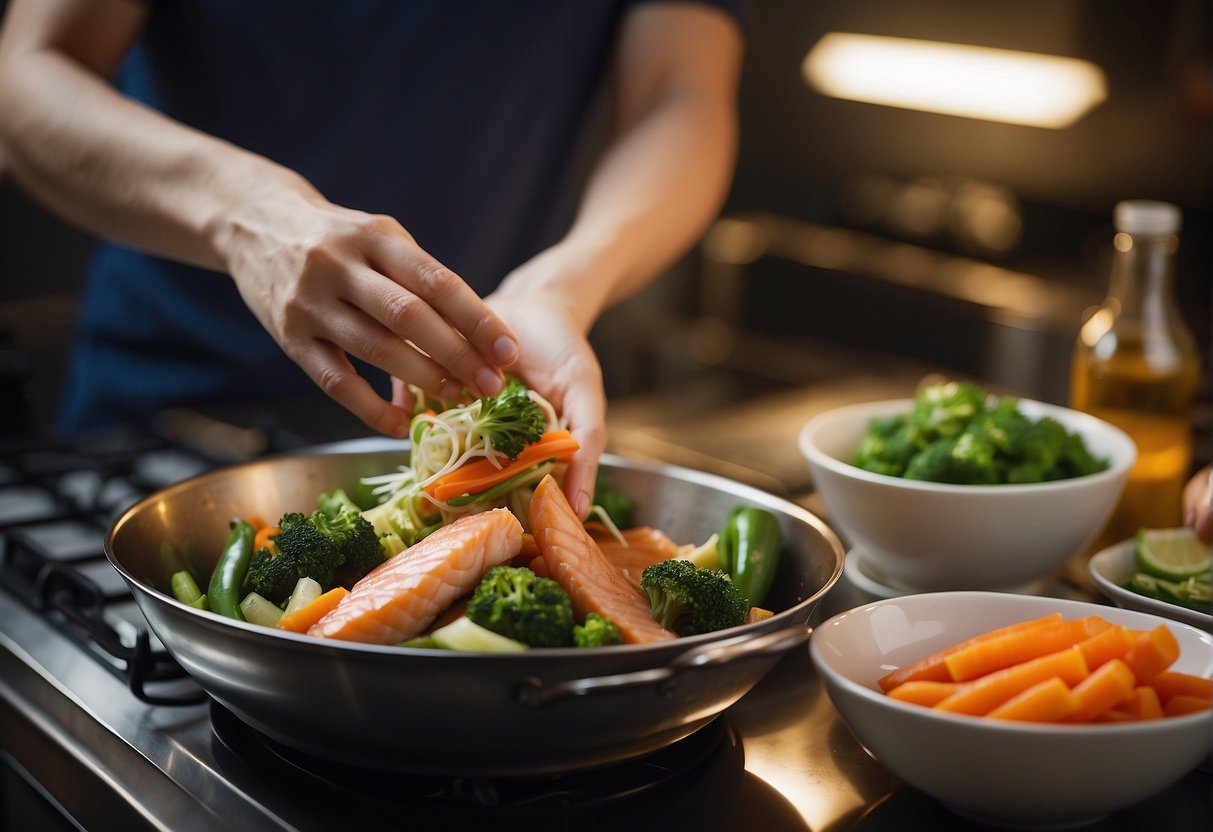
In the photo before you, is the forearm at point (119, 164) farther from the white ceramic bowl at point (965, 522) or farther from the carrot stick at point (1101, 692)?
the carrot stick at point (1101, 692)

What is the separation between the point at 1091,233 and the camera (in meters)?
3.65

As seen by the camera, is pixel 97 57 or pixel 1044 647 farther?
pixel 97 57

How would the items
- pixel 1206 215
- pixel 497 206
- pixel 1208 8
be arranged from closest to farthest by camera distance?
pixel 497 206 → pixel 1208 8 → pixel 1206 215

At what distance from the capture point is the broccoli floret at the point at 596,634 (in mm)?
894

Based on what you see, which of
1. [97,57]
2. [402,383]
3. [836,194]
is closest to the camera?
[402,383]

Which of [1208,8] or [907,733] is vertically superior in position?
[1208,8]

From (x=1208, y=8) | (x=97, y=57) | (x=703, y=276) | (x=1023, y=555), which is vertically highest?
(x=1208, y=8)

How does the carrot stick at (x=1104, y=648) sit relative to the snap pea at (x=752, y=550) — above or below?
above

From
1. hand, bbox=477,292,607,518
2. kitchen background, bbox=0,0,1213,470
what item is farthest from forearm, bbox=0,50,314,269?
kitchen background, bbox=0,0,1213,470

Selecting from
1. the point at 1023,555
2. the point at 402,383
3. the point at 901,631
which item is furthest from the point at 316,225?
the point at 1023,555

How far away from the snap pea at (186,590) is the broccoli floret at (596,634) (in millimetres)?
373

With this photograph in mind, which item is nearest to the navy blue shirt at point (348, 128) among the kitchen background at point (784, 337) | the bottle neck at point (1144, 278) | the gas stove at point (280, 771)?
the kitchen background at point (784, 337)

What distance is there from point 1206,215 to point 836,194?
1.37 metres

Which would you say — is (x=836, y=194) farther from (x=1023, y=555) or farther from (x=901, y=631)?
(x=901, y=631)
